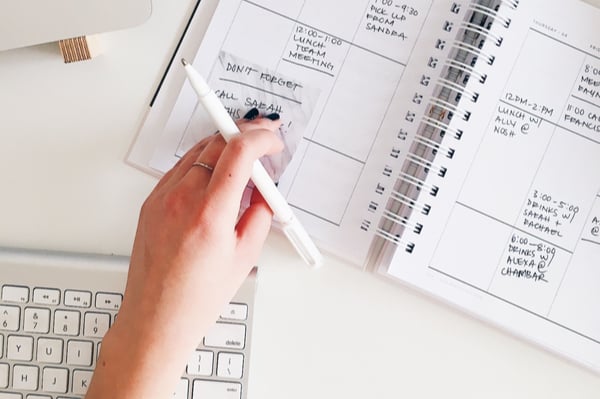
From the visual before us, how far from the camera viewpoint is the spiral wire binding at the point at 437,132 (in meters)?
0.62

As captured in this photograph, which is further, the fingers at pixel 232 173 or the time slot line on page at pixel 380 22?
the time slot line on page at pixel 380 22

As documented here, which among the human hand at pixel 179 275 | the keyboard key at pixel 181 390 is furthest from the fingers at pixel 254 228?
the keyboard key at pixel 181 390

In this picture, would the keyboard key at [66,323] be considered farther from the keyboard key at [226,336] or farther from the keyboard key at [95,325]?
the keyboard key at [226,336]

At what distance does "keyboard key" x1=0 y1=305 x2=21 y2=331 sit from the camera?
1.98ft

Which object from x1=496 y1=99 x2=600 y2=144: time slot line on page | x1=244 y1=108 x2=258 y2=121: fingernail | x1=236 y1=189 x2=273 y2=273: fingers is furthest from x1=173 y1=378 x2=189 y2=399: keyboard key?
x1=496 y1=99 x2=600 y2=144: time slot line on page

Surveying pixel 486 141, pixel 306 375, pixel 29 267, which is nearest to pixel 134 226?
pixel 29 267

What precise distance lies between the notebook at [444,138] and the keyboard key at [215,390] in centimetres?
14

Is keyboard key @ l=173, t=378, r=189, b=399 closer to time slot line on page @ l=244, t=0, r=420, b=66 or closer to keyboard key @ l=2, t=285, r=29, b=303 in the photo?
keyboard key @ l=2, t=285, r=29, b=303

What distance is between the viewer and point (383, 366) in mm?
628

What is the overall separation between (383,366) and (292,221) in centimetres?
15

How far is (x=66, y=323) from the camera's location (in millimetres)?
604

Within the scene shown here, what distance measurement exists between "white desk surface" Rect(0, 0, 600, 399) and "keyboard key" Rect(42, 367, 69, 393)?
10 cm

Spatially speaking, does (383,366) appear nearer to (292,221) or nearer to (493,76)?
(292,221)

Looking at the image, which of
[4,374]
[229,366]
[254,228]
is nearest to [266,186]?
[254,228]
